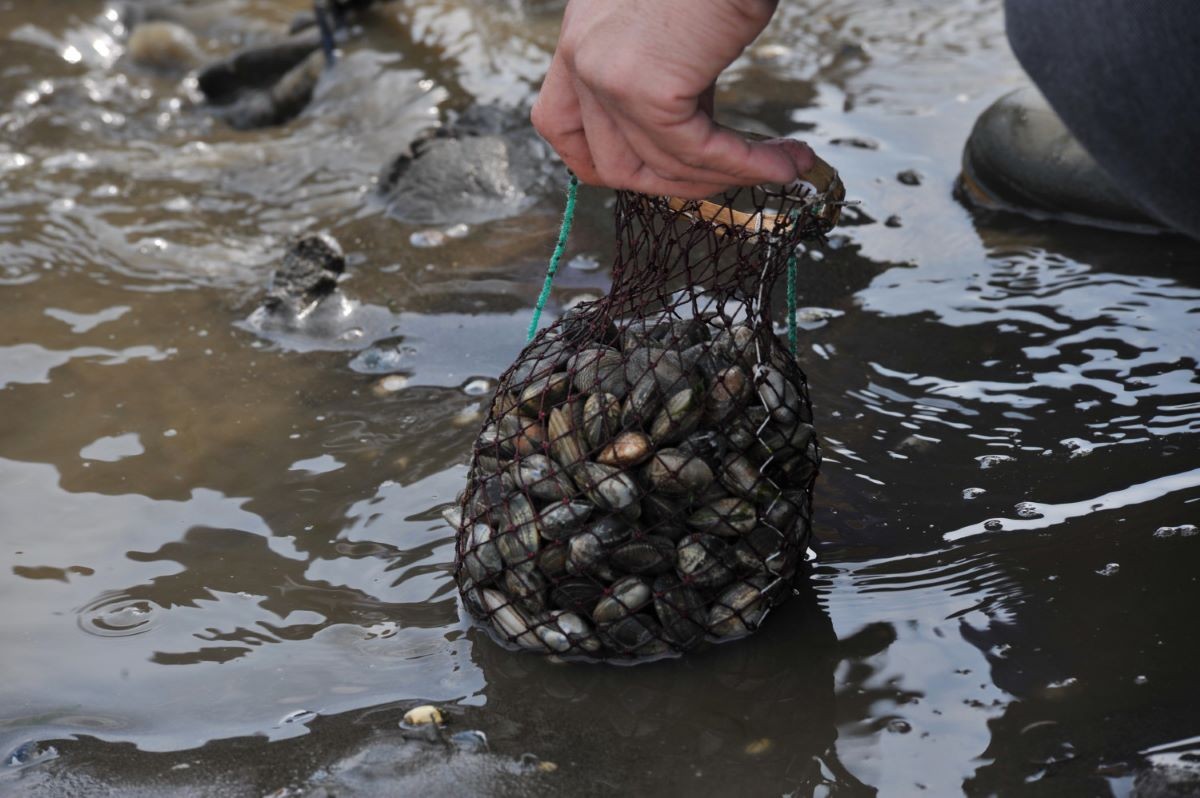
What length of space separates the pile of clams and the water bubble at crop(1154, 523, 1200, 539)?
0.98 meters

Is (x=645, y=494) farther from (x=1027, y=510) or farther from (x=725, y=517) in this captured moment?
(x=1027, y=510)

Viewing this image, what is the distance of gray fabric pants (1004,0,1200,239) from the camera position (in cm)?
241

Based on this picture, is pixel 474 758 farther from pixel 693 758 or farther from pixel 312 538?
pixel 312 538

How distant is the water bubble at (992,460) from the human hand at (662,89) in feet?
4.41

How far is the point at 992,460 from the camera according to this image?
11.0 ft

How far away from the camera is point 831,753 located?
2.49m

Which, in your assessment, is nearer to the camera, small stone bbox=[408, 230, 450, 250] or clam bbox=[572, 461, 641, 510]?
clam bbox=[572, 461, 641, 510]

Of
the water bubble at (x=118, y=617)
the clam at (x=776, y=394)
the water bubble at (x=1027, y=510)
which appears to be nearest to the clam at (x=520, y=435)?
the clam at (x=776, y=394)

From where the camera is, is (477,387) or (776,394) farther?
(477,387)

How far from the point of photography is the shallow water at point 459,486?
8.34 ft

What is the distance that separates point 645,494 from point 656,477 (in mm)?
47

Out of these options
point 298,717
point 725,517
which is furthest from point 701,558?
point 298,717

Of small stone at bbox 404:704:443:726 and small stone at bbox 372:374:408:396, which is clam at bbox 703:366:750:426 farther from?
small stone at bbox 372:374:408:396

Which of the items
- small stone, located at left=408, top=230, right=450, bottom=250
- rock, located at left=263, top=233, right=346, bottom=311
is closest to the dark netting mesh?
rock, located at left=263, top=233, right=346, bottom=311
